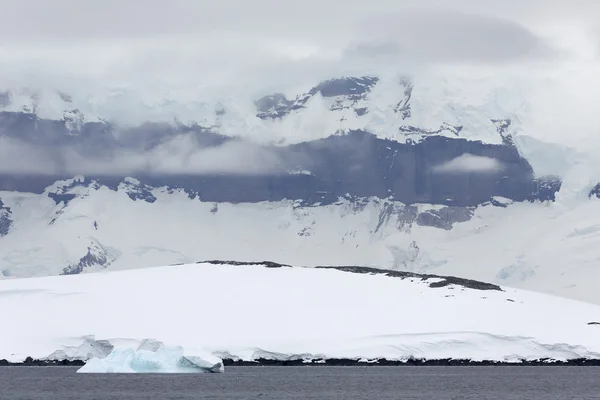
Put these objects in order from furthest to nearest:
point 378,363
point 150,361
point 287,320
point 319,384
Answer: point 287,320 < point 378,363 < point 150,361 < point 319,384

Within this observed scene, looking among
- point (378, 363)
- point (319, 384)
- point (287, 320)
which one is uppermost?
point (287, 320)

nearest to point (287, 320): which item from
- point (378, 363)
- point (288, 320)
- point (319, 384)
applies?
point (288, 320)

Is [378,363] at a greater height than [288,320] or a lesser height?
lesser

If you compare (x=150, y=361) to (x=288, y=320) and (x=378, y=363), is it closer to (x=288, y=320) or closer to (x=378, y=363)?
(x=288, y=320)

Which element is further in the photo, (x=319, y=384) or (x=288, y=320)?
(x=288, y=320)

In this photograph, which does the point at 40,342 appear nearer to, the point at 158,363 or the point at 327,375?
the point at 158,363

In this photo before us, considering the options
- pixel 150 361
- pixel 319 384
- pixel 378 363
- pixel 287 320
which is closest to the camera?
pixel 319 384

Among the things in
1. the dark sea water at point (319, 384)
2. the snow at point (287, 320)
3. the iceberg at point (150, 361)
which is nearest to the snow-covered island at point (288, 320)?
the snow at point (287, 320)

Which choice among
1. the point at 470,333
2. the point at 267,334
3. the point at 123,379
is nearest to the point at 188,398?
the point at 123,379
